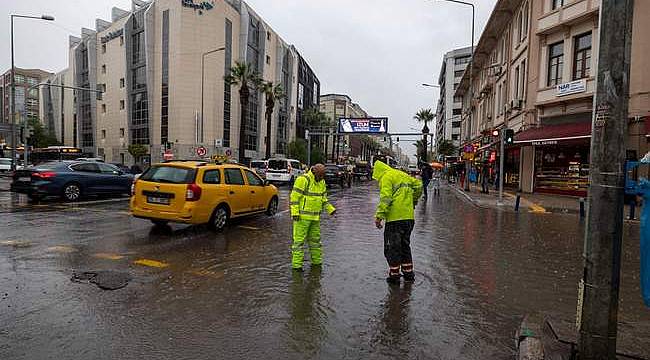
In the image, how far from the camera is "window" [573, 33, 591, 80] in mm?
21016

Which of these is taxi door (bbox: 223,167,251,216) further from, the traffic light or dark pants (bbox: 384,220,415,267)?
the traffic light

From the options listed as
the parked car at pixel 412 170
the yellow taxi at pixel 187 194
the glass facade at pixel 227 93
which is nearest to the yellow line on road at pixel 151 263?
the yellow taxi at pixel 187 194

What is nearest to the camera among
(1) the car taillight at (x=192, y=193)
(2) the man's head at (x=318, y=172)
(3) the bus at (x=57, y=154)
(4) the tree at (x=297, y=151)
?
(2) the man's head at (x=318, y=172)

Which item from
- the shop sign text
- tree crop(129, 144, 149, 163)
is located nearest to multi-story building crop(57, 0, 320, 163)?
tree crop(129, 144, 149, 163)

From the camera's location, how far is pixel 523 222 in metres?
13.5

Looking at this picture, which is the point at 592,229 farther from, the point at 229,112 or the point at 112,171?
the point at 229,112

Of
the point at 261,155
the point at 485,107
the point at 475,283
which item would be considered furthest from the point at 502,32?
the point at 261,155

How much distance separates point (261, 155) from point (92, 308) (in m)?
61.1

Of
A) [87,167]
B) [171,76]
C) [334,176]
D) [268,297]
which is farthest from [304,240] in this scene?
[171,76]

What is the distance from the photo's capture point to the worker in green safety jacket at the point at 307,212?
21.7 ft

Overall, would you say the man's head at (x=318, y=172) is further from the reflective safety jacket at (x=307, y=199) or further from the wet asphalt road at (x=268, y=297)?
the wet asphalt road at (x=268, y=297)

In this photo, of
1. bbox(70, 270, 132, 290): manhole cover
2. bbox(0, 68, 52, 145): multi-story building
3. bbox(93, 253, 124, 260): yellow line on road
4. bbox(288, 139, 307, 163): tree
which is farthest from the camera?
bbox(0, 68, 52, 145): multi-story building

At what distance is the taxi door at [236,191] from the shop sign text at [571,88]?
676 inches

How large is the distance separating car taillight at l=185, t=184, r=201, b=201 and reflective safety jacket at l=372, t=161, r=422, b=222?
4546 mm
